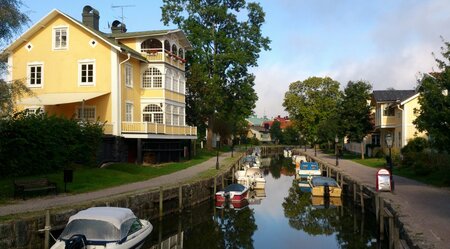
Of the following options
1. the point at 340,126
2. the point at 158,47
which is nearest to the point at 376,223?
the point at 158,47

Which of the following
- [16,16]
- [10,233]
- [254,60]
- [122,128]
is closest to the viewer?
[10,233]

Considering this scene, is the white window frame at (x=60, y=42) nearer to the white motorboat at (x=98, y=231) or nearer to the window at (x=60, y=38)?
Result: the window at (x=60, y=38)

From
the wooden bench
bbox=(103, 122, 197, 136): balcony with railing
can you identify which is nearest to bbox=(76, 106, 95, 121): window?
bbox=(103, 122, 197, 136): balcony with railing

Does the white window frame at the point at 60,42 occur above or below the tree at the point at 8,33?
above

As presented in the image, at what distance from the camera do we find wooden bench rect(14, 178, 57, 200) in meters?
21.1

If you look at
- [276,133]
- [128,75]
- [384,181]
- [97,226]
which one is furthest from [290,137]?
[97,226]

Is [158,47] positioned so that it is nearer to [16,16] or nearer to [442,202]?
[16,16]

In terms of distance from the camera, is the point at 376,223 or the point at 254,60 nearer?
the point at 376,223

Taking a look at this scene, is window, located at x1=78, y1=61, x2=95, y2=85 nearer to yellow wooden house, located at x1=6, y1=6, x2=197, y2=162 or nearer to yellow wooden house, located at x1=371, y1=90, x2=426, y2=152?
yellow wooden house, located at x1=6, y1=6, x2=197, y2=162

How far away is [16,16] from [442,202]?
66.2 feet

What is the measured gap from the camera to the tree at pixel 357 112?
5594cm

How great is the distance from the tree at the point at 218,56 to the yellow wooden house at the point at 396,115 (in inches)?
636

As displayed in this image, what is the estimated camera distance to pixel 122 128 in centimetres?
3884

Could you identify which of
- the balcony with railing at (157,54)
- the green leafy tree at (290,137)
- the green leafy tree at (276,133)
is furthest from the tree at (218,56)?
the green leafy tree at (276,133)
